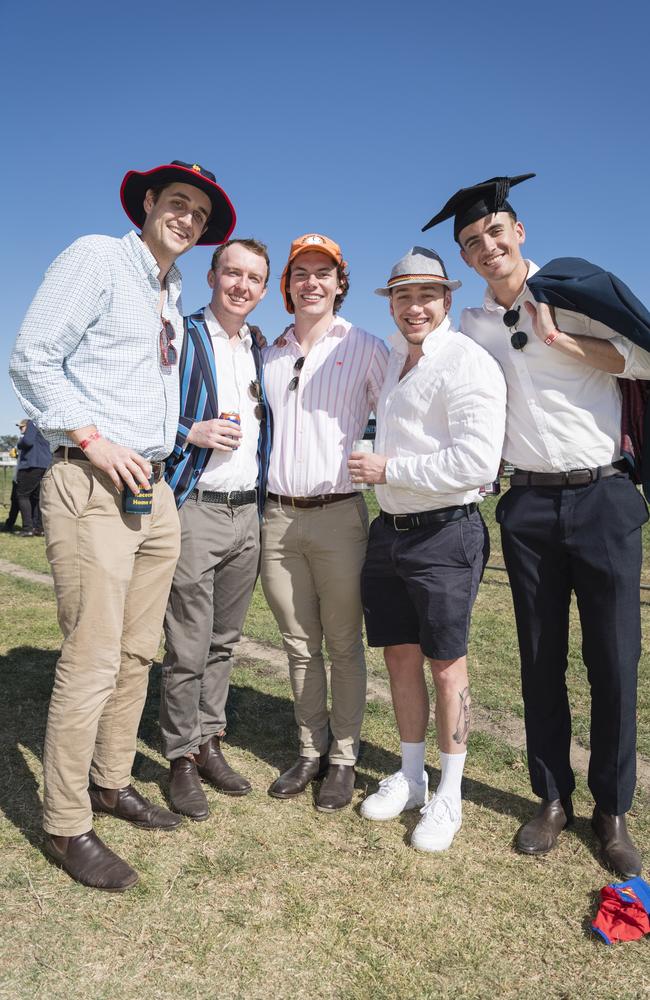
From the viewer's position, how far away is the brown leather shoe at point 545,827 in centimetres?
304

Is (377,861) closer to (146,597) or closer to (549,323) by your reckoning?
(146,597)

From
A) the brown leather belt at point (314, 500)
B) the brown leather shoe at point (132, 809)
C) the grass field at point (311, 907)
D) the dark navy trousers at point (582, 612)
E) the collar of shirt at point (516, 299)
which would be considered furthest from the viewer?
the brown leather belt at point (314, 500)

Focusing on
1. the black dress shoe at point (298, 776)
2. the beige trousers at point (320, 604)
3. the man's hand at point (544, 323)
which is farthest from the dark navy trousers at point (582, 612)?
the black dress shoe at point (298, 776)

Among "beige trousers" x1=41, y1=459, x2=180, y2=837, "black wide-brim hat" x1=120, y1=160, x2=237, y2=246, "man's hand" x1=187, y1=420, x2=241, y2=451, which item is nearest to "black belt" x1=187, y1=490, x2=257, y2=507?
"man's hand" x1=187, y1=420, x2=241, y2=451

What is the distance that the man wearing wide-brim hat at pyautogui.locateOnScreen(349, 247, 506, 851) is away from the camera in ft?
9.65

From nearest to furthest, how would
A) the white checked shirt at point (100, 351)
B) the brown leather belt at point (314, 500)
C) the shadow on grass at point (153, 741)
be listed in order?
the white checked shirt at point (100, 351)
the shadow on grass at point (153, 741)
the brown leather belt at point (314, 500)

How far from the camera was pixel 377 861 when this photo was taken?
9.76 feet

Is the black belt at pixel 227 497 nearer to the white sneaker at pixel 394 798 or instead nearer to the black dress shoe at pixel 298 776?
the black dress shoe at pixel 298 776

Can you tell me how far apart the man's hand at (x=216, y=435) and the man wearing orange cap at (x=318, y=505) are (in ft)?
1.00

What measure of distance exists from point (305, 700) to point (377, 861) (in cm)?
88

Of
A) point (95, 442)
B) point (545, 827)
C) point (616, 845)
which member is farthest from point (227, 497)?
point (616, 845)

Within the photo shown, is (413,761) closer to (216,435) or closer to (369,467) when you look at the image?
(369,467)

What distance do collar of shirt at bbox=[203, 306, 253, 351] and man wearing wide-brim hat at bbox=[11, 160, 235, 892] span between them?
1.68ft

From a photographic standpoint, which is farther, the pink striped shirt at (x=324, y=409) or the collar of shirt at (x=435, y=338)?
the pink striped shirt at (x=324, y=409)
